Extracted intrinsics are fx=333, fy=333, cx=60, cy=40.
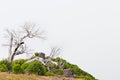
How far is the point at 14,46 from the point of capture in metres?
52.7

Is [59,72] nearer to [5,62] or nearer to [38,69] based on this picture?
[5,62]

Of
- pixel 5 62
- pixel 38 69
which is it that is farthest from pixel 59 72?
pixel 38 69

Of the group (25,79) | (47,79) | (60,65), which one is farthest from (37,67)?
(60,65)

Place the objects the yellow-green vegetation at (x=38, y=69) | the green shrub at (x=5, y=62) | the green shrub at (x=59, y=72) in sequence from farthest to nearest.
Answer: the green shrub at (x=59, y=72) → the green shrub at (x=5, y=62) → the yellow-green vegetation at (x=38, y=69)

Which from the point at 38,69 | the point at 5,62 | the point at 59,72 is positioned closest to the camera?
the point at 38,69

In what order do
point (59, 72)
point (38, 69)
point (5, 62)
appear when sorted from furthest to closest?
point (59, 72), point (5, 62), point (38, 69)

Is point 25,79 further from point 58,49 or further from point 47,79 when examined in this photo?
point 58,49

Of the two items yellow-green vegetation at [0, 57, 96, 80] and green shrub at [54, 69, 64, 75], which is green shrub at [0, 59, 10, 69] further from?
green shrub at [54, 69, 64, 75]

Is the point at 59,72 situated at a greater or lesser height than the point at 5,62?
lesser

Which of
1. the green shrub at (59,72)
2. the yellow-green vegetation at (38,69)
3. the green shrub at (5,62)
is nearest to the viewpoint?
the yellow-green vegetation at (38,69)

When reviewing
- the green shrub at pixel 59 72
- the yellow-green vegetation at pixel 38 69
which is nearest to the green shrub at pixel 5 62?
the yellow-green vegetation at pixel 38 69

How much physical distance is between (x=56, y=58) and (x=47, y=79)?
33413 millimetres

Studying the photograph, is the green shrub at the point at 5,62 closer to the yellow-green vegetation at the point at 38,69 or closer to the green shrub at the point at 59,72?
the yellow-green vegetation at the point at 38,69

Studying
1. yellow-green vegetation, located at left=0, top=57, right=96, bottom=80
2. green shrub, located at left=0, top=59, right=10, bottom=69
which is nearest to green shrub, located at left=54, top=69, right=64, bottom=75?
yellow-green vegetation, located at left=0, top=57, right=96, bottom=80
